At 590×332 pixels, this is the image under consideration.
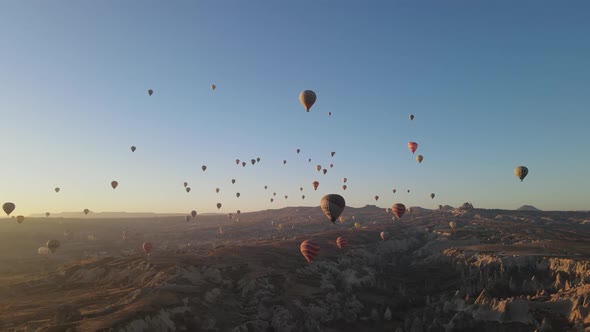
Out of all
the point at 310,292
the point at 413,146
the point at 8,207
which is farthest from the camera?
the point at 413,146

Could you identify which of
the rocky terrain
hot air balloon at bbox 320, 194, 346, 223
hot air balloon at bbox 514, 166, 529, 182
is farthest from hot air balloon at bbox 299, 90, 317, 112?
hot air balloon at bbox 514, 166, 529, 182

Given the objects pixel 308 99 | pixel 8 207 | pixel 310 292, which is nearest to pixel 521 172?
pixel 308 99

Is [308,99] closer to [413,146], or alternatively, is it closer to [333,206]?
Answer: [333,206]

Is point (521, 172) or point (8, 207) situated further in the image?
point (8, 207)

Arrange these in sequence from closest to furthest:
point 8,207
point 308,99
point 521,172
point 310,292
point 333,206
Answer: point 310,292 < point 333,206 < point 308,99 < point 521,172 < point 8,207

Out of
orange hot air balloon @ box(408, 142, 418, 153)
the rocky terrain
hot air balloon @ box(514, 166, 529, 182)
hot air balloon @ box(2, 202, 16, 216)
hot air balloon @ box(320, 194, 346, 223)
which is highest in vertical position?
orange hot air balloon @ box(408, 142, 418, 153)

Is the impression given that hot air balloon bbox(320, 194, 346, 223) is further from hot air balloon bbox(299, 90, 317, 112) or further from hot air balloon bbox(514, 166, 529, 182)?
hot air balloon bbox(514, 166, 529, 182)
